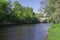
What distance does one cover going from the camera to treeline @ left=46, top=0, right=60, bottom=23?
120ft

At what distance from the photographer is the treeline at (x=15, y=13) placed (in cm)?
7609

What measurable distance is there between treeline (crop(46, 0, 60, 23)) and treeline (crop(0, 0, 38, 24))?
1442 inches

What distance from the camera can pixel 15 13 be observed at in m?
95.0

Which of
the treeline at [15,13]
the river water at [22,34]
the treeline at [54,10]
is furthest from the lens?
the treeline at [15,13]

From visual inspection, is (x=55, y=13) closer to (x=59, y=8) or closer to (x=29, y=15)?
(x=59, y=8)

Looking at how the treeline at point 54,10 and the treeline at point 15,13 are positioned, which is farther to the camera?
the treeline at point 15,13

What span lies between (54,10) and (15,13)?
58.0 m

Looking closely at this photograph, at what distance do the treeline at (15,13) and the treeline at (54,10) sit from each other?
120 feet

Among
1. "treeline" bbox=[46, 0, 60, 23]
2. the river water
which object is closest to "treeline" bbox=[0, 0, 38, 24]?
the river water

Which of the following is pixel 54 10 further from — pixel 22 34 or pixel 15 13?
pixel 15 13

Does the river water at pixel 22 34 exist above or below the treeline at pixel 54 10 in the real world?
below

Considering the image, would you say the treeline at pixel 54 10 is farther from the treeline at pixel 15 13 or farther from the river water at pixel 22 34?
the treeline at pixel 15 13

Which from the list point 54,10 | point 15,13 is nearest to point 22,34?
point 54,10

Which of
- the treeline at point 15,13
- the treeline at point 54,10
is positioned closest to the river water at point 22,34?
the treeline at point 54,10
